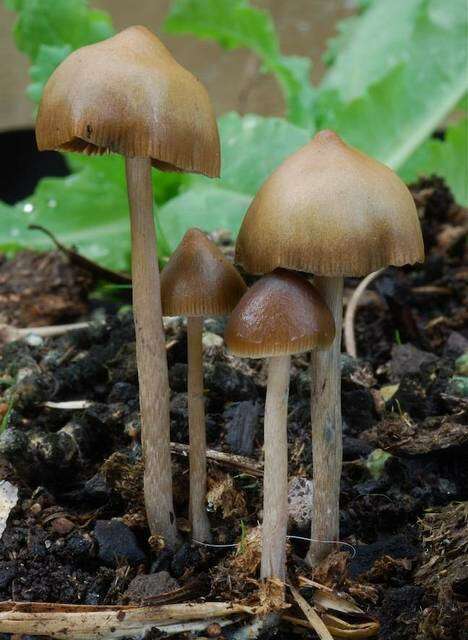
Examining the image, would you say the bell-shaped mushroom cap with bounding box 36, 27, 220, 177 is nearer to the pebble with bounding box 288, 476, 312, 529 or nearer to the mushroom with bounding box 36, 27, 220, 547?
the mushroom with bounding box 36, 27, 220, 547

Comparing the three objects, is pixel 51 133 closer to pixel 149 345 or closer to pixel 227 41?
pixel 149 345

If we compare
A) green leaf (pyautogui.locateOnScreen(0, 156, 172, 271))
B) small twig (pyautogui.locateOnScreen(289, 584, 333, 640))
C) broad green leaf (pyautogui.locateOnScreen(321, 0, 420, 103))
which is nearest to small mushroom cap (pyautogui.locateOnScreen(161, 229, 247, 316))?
small twig (pyautogui.locateOnScreen(289, 584, 333, 640))

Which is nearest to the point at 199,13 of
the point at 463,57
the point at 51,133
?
the point at 463,57

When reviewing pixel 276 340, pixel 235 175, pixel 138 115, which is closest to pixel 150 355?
pixel 276 340

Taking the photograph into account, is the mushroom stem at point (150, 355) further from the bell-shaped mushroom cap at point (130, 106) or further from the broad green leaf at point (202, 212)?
the broad green leaf at point (202, 212)

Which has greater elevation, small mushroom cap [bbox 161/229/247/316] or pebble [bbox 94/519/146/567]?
small mushroom cap [bbox 161/229/247/316]

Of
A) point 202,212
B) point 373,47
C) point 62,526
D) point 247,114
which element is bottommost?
point 62,526

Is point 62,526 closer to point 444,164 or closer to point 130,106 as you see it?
point 130,106
